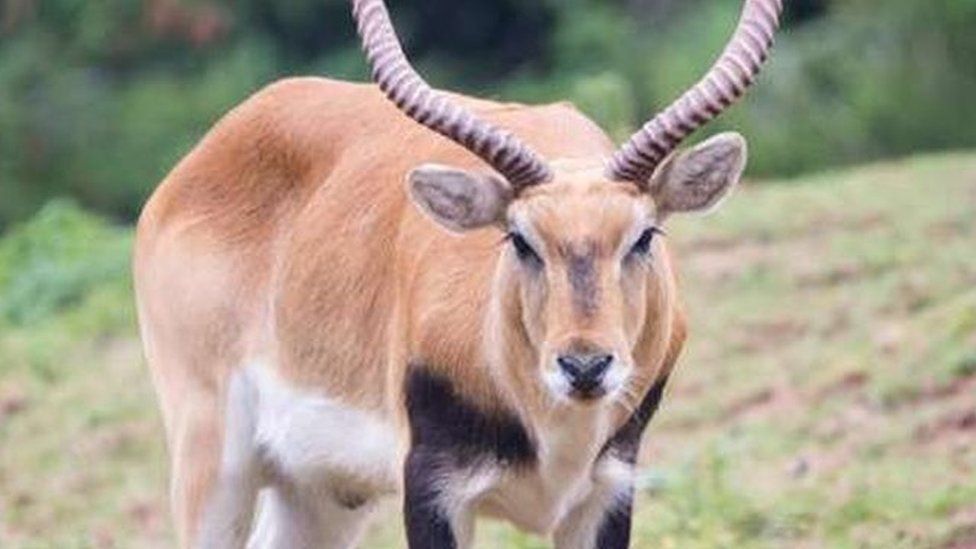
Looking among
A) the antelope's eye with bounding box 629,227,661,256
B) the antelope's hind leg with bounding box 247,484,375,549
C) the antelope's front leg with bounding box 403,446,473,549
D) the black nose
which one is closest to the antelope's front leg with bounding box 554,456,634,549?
the antelope's front leg with bounding box 403,446,473,549

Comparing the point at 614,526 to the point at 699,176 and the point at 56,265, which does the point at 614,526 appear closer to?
the point at 699,176

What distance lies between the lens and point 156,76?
28.7 m

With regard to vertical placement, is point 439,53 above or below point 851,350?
below

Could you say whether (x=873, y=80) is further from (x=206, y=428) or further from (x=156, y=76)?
(x=206, y=428)

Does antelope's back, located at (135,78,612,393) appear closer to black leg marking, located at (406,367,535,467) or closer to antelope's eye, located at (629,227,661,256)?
black leg marking, located at (406,367,535,467)

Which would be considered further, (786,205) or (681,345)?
(786,205)

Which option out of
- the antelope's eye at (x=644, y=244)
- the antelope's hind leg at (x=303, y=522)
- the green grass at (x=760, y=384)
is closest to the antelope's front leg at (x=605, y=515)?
the antelope's eye at (x=644, y=244)

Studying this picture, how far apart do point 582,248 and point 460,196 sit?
0.39 meters

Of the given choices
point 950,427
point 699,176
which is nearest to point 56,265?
point 950,427

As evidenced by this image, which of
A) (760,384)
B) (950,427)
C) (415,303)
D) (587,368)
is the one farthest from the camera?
(760,384)

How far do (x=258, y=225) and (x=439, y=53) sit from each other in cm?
1918

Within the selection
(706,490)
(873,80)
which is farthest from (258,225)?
(873,80)

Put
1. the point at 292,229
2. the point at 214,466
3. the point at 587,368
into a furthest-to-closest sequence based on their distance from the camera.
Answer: the point at 292,229 → the point at 214,466 → the point at 587,368

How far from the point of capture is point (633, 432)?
895 cm
